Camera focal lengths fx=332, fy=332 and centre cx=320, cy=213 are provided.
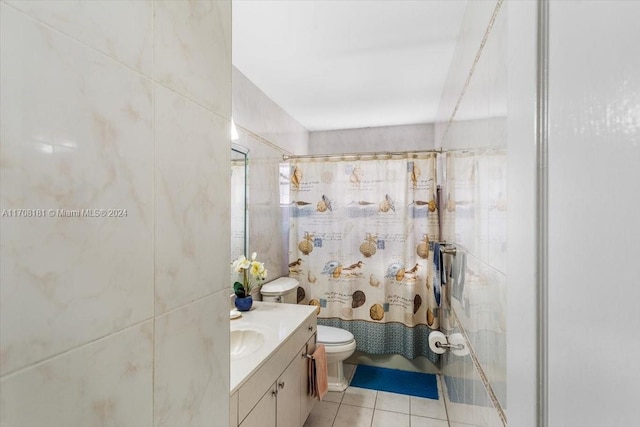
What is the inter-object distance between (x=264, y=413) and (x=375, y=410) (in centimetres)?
128

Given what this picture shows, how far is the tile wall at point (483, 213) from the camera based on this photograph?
833 millimetres

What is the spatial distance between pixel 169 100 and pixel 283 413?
1.61 metres

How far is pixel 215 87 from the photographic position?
845 millimetres

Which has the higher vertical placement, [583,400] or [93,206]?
[93,206]

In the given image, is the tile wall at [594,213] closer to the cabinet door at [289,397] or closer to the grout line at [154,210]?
the grout line at [154,210]

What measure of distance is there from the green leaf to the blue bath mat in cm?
133

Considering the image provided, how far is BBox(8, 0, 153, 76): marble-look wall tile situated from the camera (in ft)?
1.53

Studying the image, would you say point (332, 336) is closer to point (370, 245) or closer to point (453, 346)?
point (370, 245)

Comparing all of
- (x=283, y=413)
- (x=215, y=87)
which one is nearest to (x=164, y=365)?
(x=215, y=87)

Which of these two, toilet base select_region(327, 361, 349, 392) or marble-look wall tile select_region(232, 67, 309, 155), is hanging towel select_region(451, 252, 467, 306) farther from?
marble-look wall tile select_region(232, 67, 309, 155)

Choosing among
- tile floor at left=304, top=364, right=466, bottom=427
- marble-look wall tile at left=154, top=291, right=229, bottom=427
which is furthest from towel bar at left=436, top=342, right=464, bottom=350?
marble-look wall tile at left=154, top=291, right=229, bottom=427

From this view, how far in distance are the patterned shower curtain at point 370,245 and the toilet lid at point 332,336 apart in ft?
0.73

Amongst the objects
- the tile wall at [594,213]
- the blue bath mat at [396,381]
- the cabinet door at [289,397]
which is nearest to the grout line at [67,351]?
the tile wall at [594,213]

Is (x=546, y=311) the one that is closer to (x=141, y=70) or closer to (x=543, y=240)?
Answer: (x=543, y=240)
